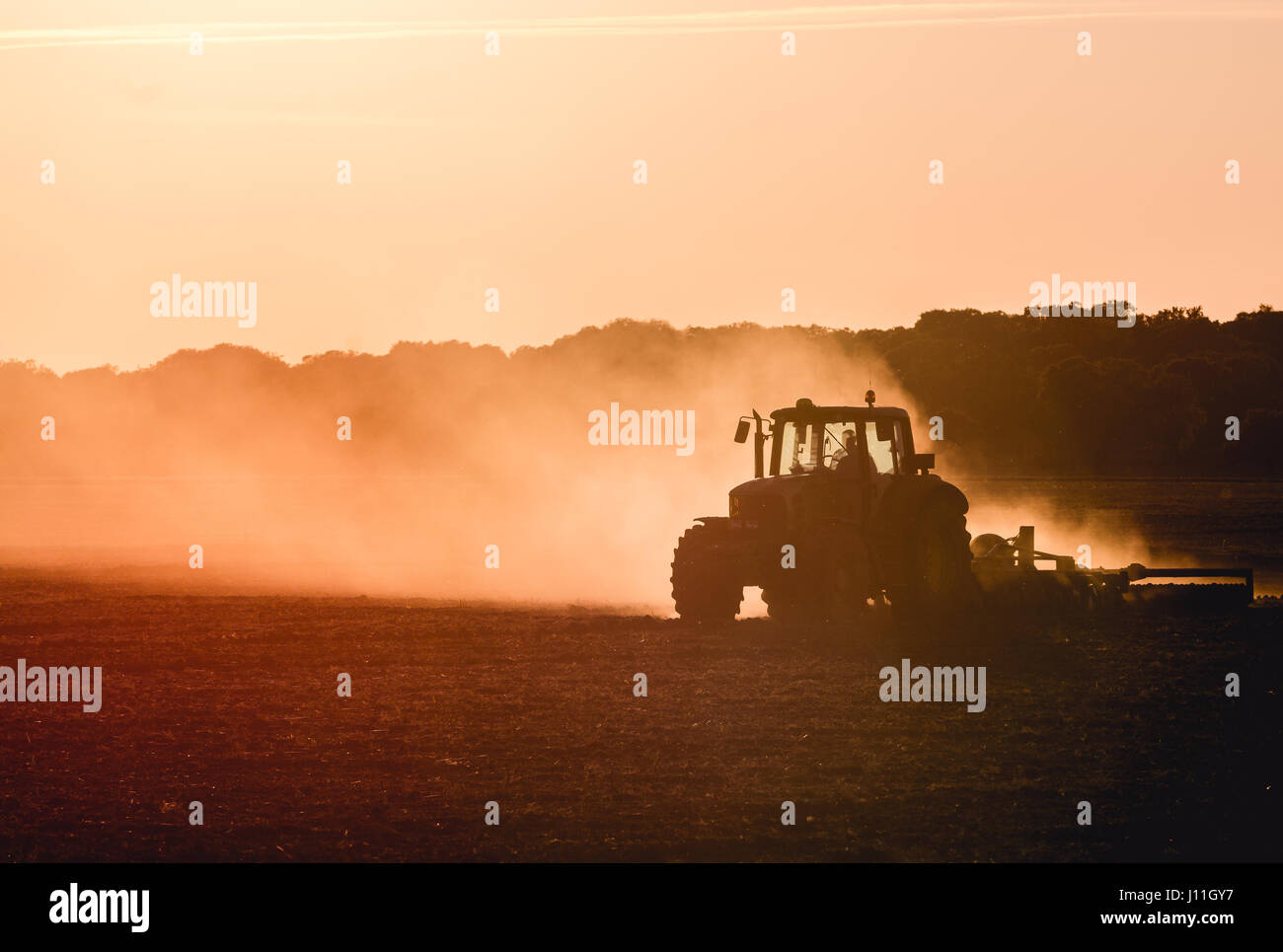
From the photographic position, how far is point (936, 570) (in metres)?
21.3

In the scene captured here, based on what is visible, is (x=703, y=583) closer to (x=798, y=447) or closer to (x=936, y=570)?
(x=798, y=447)

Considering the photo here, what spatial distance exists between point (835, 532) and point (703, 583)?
7.30 feet

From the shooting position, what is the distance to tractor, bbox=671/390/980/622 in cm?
2056

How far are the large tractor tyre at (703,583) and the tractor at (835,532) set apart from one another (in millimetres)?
20

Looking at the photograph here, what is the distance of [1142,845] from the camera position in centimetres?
1041

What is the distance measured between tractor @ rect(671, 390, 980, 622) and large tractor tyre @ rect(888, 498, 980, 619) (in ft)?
0.05
